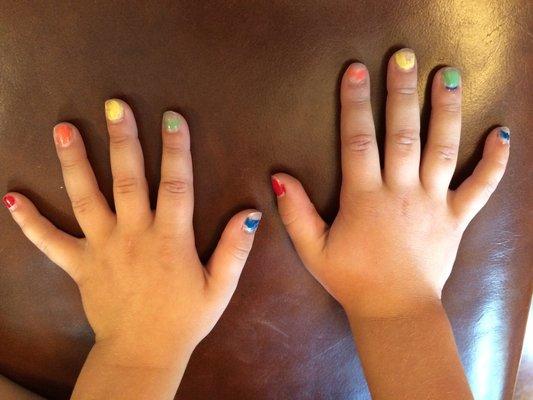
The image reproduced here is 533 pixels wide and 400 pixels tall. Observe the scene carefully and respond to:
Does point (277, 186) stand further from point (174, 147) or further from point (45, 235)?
point (45, 235)

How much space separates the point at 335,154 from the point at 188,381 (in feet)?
1.02

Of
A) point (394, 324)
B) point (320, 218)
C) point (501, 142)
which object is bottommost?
point (394, 324)

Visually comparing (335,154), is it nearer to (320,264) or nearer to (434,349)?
(320,264)

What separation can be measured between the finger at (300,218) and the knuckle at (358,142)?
0.07 metres

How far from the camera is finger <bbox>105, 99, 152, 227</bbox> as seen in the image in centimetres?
47

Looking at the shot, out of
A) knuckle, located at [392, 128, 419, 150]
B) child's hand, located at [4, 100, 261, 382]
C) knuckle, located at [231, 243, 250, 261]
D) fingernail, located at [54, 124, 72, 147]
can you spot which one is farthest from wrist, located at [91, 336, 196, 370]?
knuckle, located at [392, 128, 419, 150]

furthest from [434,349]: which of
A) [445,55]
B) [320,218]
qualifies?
[445,55]

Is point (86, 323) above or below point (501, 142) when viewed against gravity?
below

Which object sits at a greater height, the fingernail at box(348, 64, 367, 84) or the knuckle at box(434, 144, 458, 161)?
the fingernail at box(348, 64, 367, 84)

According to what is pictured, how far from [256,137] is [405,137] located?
0.52 ft

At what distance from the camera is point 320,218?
518 millimetres

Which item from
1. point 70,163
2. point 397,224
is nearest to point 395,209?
point 397,224

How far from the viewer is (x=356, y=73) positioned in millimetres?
469

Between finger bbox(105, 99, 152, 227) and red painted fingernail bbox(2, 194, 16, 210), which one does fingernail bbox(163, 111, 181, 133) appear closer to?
finger bbox(105, 99, 152, 227)
